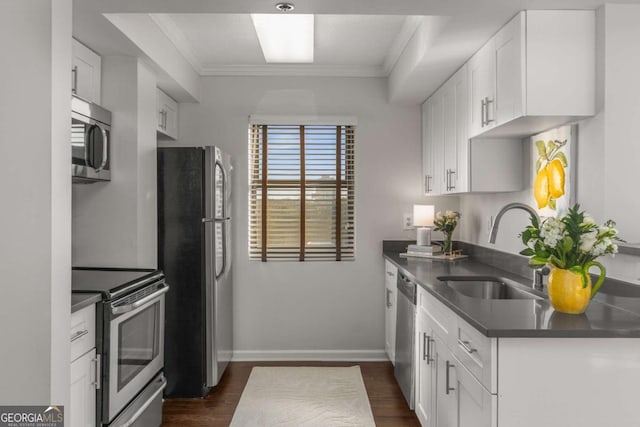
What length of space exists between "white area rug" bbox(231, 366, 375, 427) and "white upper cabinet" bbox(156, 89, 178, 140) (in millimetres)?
2004

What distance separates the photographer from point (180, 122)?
13.9 feet

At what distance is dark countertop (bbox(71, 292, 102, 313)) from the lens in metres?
1.98

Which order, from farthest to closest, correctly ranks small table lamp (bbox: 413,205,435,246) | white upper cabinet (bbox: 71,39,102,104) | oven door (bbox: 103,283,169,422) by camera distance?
small table lamp (bbox: 413,205,435,246) < white upper cabinet (bbox: 71,39,102,104) < oven door (bbox: 103,283,169,422)

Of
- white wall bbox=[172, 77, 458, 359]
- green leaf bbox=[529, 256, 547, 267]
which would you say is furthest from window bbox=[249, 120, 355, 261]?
green leaf bbox=[529, 256, 547, 267]

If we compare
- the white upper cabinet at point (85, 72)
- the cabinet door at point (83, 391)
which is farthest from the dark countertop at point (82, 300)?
the white upper cabinet at point (85, 72)

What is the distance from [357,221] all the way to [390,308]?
798mm

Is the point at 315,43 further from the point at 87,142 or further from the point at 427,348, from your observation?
the point at 427,348

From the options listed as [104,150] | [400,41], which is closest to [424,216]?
[400,41]

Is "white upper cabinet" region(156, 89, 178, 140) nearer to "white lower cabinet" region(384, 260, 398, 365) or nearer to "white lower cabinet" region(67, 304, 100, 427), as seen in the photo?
"white lower cabinet" region(67, 304, 100, 427)

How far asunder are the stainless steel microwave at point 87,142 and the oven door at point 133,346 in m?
0.72

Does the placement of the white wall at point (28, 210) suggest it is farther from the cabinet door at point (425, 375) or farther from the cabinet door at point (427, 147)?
the cabinet door at point (427, 147)

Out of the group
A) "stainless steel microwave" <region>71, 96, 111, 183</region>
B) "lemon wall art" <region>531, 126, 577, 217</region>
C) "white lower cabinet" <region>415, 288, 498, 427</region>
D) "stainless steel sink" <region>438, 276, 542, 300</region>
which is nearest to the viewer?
"white lower cabinet" <region>415, 288, 498, 427</region>

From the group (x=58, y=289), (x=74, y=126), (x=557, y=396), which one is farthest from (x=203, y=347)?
(x=557, y=396)

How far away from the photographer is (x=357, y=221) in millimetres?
4285
